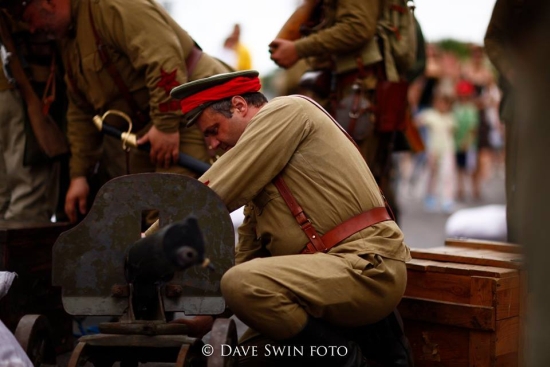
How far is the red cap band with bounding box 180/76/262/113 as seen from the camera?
4.18m

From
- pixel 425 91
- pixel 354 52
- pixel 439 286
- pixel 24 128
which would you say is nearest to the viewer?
pixel 439 286

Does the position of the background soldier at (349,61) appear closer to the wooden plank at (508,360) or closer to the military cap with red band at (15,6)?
the military cap with red band at (15,6)

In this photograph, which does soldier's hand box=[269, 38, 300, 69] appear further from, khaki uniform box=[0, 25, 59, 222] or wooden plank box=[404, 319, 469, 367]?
wooden plank box=[404, 319, 469, 367]

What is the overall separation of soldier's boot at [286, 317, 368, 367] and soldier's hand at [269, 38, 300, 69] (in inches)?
99.5

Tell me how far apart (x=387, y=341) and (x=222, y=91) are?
1.26 m

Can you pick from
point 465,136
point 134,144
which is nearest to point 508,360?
point 134,144

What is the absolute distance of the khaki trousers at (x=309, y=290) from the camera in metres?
3.69

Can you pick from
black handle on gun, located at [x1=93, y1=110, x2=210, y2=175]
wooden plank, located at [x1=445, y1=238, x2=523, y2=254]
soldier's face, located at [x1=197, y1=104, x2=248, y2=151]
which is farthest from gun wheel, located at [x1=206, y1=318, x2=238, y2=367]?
wooden plank, located at [x1=445, y1=238, x2=523, y2=254]

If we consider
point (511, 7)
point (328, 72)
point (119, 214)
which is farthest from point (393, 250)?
point (328, 72)

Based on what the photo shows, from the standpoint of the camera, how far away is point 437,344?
177 inches

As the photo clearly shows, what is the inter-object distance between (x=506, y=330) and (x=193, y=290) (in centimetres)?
144

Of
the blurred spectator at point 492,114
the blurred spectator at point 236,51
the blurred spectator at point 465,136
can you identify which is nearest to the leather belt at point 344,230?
the blurred spectator at point 236,51

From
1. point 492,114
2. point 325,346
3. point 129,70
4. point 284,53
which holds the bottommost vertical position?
point 492,114

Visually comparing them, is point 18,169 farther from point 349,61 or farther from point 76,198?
point 349,61
